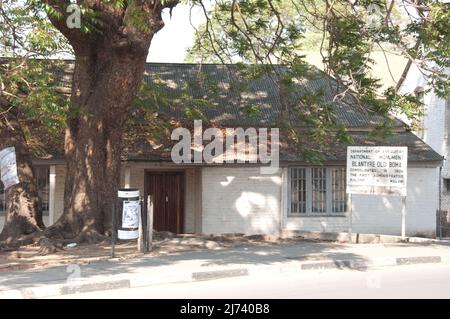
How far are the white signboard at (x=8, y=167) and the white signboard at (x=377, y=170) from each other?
7.97 m

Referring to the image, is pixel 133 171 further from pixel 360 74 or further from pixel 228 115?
pixel 360 74

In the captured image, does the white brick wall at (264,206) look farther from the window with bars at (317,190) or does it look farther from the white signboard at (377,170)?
the white signboard at (377,170)

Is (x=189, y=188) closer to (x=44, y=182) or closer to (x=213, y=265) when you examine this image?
(x=44, y=182)

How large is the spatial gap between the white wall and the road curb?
6868mm

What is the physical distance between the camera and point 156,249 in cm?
1297

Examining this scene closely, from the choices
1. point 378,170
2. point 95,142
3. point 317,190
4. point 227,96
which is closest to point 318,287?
point 378,170

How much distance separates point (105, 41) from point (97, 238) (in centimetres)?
432

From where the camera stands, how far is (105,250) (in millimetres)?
12734

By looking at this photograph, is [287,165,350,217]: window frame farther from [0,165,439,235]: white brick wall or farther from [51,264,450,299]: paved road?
[51,264,450,299]: paved road

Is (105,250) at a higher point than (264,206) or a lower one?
lower

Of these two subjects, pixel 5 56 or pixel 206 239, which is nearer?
pixel 206 239

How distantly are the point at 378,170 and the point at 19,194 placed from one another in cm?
869
